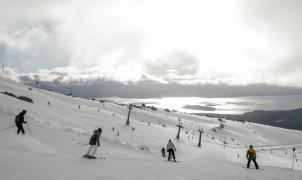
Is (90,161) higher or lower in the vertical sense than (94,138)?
lower

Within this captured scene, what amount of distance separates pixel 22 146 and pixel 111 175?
11201 millimetres

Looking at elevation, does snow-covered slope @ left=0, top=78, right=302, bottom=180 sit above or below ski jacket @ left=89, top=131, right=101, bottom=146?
below

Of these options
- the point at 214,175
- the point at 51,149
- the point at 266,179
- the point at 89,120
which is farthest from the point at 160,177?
the point at 89,120

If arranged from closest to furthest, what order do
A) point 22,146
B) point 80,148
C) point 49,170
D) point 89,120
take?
point 49,170, point 22,146, point 80,148, point 89,120

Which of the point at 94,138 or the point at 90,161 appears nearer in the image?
the point at 90,161

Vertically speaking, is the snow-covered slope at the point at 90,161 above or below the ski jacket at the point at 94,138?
below

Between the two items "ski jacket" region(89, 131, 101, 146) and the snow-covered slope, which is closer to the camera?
the snow-covered slope

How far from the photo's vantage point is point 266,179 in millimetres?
26094

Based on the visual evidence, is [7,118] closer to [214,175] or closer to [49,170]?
[49,170]

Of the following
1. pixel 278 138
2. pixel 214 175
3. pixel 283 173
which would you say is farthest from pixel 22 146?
pixel 278 138

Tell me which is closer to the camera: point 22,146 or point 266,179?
point 266,179

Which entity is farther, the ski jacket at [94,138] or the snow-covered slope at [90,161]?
the ski jacket at [94,138]

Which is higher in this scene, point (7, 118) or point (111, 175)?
point (7, 118)

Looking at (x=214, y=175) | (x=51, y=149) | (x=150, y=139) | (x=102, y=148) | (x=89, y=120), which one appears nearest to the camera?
(x=214, y=175)
